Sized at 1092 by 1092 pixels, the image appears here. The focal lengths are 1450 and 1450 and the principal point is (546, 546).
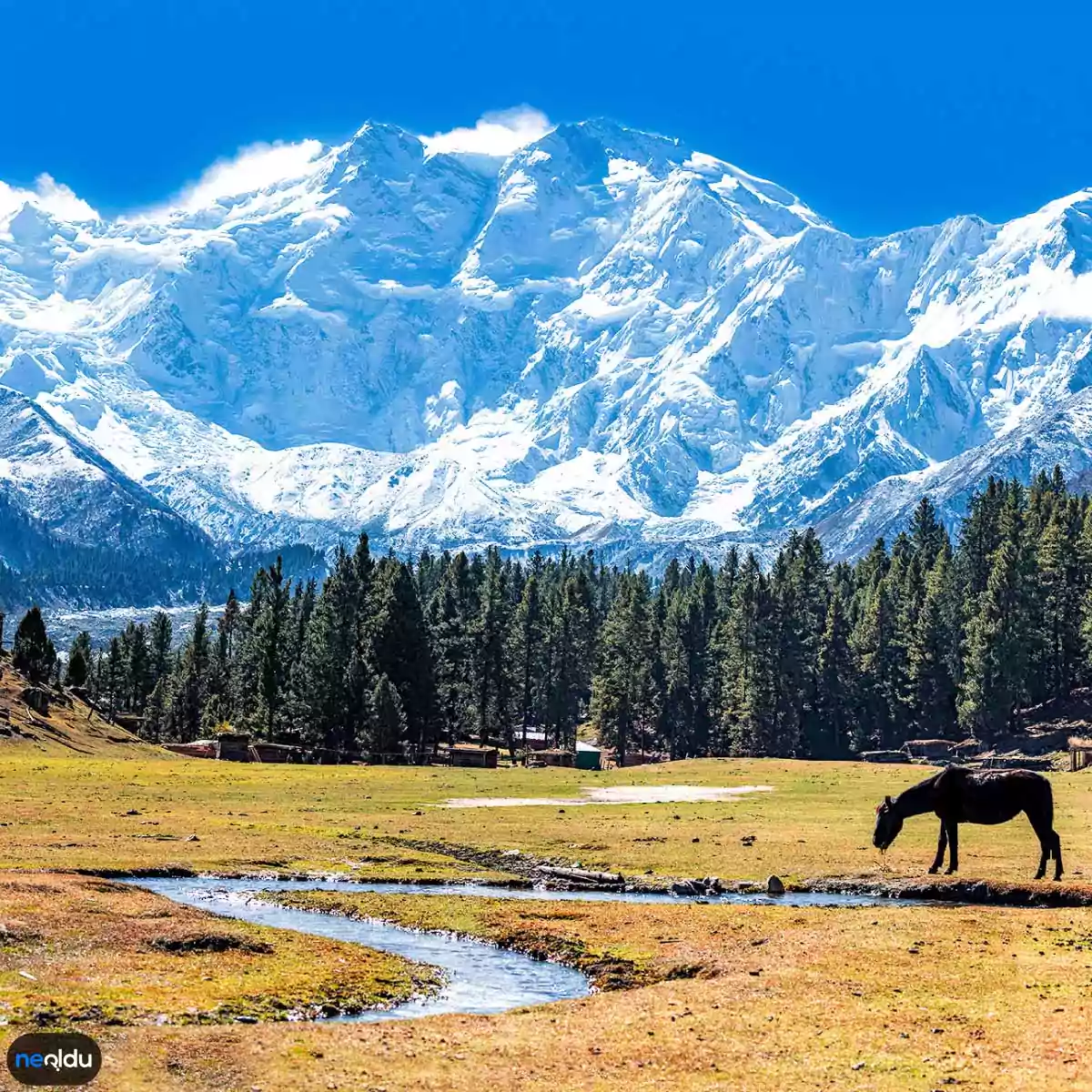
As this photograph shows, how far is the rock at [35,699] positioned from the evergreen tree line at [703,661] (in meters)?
27.5

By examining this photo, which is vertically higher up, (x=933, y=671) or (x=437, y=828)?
(x=933, y=671)

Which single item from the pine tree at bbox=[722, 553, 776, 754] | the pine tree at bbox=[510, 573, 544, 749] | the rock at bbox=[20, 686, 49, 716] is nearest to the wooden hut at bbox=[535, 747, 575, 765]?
the pine tree at bbox=[722, 553, 776, 754]

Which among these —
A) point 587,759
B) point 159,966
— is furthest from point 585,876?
point 587,759

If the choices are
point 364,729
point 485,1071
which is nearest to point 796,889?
point 485,1071

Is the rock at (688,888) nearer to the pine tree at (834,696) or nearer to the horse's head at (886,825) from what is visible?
the horse's head at (886,825)

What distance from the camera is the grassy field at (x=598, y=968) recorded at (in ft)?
80.6

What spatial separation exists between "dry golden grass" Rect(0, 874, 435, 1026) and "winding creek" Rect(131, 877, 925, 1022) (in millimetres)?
1230

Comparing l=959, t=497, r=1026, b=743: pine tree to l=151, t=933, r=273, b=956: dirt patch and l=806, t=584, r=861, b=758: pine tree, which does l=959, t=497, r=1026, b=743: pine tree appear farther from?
l=151, t=933, r=273, b=956: dirt patch

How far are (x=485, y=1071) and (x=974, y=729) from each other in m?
146

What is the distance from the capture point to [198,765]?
4338 inches

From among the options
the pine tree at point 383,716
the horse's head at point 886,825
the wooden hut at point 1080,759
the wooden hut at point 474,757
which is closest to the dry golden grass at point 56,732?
the pine tree at point 383,716

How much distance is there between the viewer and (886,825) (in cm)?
5116

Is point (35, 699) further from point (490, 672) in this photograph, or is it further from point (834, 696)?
point (834, 696)

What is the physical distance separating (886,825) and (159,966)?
2815cm
